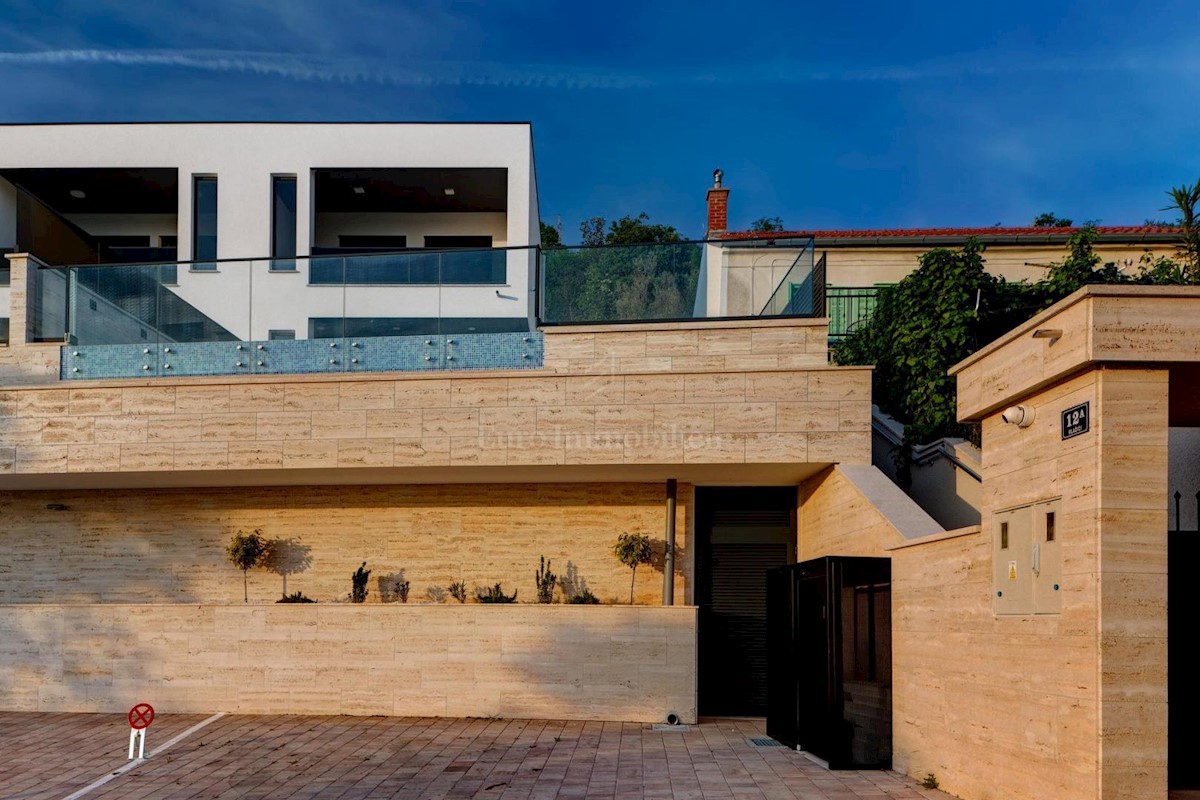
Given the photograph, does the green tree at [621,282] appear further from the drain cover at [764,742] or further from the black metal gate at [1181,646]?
the black metal gate at [1181,646]

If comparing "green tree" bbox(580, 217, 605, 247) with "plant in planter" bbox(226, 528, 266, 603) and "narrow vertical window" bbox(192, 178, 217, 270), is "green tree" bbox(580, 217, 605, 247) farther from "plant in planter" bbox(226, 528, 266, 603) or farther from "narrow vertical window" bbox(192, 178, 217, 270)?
"plant in planter" bbox(226, 528, 266, 603)

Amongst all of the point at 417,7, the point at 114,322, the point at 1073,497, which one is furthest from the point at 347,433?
the point at 417,7

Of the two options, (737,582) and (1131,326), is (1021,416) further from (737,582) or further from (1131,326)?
(737,582)

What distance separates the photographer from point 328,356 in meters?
15.9

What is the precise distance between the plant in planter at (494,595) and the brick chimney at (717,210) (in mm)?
11956

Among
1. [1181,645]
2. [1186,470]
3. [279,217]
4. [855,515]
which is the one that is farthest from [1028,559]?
[279,217]

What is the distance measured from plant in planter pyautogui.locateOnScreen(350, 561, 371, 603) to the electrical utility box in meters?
10.1

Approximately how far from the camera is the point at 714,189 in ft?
86.0

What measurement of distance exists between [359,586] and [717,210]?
13.3 metres

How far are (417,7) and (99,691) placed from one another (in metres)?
21.7

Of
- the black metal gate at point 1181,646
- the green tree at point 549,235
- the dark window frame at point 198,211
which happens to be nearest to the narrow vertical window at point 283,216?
the dark window frame at point 198,211

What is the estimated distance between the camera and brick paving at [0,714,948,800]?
10.6 m

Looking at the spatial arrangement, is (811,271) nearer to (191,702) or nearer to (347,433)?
(347,433)

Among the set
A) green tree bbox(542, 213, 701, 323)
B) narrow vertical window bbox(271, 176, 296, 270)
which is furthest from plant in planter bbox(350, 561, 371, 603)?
narrow vertical window bbox(271, 176, 296, 270)
